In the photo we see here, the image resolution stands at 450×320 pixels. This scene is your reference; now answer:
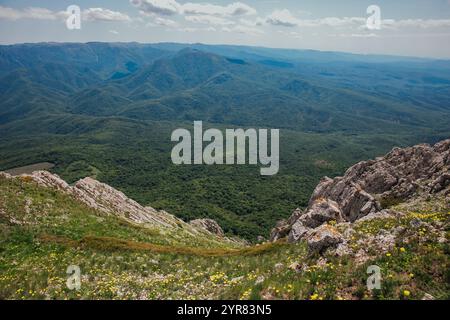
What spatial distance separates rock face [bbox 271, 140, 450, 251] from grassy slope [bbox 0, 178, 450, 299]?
1334cm

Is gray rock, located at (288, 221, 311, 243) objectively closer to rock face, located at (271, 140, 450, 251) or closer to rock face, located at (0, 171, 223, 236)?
rock face, located at (271, 140, 450, 251)

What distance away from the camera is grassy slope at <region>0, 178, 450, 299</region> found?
18422 millimetres

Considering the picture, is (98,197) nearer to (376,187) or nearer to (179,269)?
(179,269)

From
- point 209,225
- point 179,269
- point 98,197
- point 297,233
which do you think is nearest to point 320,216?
point 297,233

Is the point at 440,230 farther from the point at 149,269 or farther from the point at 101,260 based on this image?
the point at 101,260

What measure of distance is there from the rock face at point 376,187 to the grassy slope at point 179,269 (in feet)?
43.8

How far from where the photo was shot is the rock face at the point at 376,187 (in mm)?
50156

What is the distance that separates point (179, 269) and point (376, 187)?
5538 cm

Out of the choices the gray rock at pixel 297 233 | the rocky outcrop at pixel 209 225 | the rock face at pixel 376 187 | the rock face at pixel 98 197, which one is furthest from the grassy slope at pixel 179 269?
the rocky outcrop at pixel 209 225

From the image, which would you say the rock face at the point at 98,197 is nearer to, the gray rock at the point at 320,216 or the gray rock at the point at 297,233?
the gray rock at the point at 320,216

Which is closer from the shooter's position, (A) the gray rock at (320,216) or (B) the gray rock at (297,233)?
(B) the gray rock at (297,233)

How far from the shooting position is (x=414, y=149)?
81.0 metres
